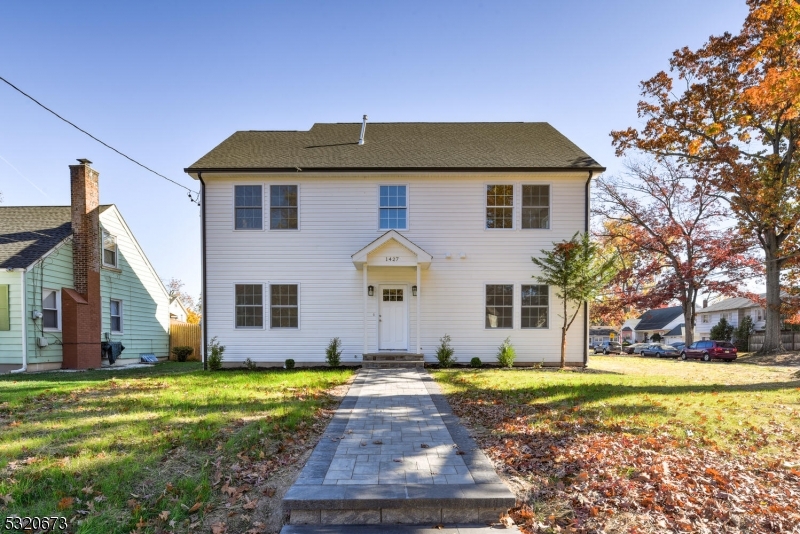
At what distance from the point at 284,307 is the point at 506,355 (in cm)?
693

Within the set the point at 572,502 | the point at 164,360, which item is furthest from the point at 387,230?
the point at 164,360

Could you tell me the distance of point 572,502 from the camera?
375cm

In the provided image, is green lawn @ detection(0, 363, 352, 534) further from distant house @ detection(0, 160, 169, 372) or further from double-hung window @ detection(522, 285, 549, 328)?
double-hung window @ detection(522, 285, 549, 328)

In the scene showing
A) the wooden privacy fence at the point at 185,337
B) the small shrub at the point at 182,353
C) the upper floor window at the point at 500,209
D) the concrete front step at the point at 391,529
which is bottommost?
the small shrub at the point at 182,353

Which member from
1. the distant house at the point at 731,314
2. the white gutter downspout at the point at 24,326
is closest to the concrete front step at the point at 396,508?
the white gutter downspout at the point at 24,326

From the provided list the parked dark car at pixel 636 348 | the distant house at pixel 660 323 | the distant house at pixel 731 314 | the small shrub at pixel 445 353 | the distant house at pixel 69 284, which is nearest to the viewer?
the small shrub at pixel 445 353

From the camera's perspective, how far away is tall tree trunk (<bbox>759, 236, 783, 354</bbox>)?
72.9 feet

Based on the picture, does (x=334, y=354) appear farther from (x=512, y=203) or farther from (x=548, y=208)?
Result: (x=548, y=208)

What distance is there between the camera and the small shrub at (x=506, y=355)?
13.1 metres

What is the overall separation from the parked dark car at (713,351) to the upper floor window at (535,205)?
60.9 feet

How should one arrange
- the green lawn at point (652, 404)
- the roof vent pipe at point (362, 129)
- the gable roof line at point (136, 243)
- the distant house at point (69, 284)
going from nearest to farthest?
→ 1. the green lawn at point (652, 404)
2. the distant house at point (69, 284)
3. the roof vent pipe at point (362, 129)
4. the gable roof line at point (136, 243)

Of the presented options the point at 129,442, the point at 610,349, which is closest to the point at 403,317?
the point at 129,442

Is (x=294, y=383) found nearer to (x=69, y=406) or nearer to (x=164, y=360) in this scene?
(x=69, y=406)

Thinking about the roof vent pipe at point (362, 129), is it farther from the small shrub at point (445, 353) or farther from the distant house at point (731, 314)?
the distant house at point (731, 314)
